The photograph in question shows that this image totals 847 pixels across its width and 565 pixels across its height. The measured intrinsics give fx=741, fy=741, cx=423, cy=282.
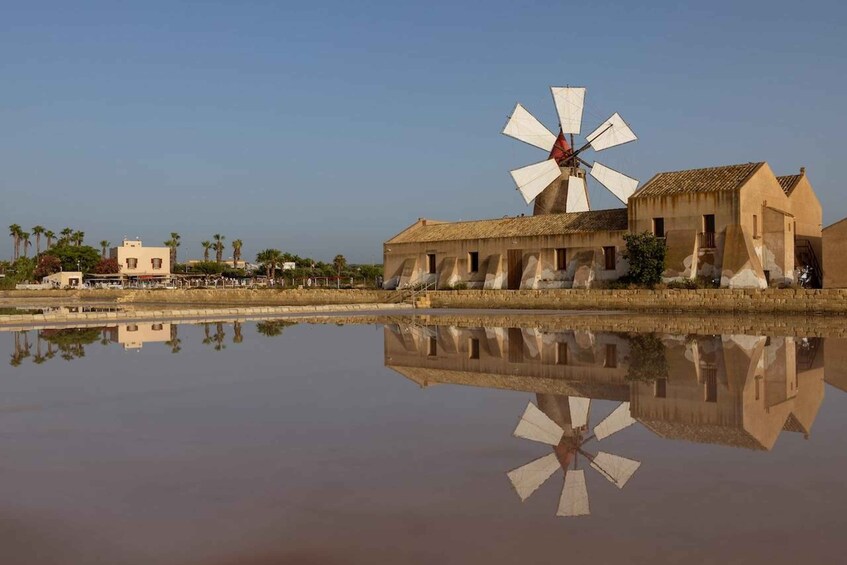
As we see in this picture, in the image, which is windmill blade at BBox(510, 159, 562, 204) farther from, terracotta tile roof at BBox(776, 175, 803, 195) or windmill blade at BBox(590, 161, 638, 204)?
terracotta tile roof at BBox(776, 175, 803, 195)

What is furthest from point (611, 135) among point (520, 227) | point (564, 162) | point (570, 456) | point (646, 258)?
point (570, 456)

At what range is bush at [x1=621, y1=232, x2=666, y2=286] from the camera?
896 inches

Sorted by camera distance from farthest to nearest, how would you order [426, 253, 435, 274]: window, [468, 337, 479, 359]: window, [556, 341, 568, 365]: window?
[426, 253, 435, 274]: window, [468, 337, 479, 359]: window, [556, 341, 568, 365]: window

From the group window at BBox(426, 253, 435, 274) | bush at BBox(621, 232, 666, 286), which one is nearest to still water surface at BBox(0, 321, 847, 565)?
bush at BBox(621, 232, 666, 286)

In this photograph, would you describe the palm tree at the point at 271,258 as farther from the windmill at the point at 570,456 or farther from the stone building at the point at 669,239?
the windmill at the point at 570,456

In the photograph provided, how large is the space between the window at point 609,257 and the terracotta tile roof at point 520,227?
0.70 meters

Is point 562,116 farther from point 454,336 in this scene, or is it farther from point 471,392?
point 471,392

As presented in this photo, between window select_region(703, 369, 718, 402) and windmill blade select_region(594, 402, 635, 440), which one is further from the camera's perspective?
window select_region(703, 369, 718, 402)

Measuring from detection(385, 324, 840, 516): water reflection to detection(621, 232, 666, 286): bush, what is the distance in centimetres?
839

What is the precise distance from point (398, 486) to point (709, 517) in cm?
172

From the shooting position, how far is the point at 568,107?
111ft

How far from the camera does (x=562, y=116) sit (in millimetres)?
33562

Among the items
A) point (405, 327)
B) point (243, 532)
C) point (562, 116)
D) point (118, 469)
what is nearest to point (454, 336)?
point (405, 327)

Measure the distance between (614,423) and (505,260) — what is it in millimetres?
22030
